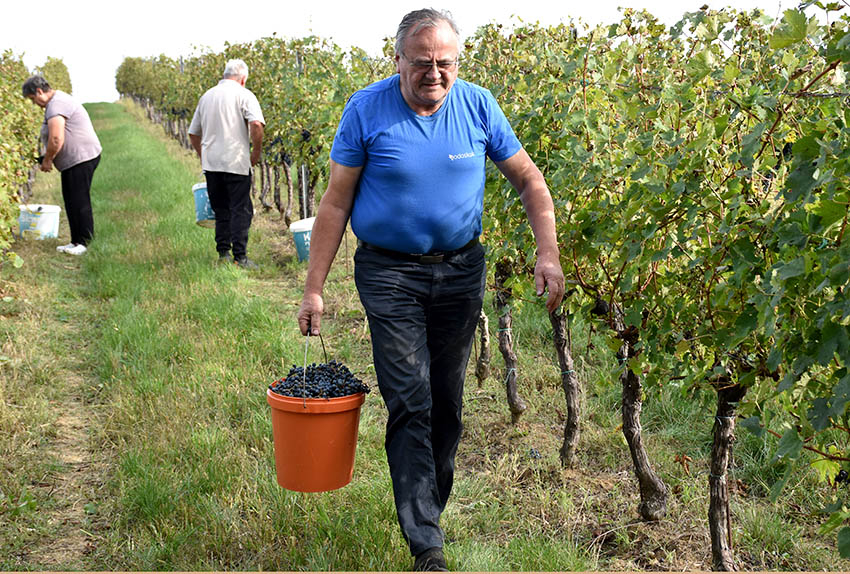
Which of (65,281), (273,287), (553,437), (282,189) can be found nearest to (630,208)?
(553,437)

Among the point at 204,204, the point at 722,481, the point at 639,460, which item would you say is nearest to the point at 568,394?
→ the point at 639,460

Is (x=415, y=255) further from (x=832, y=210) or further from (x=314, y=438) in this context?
(x=832, y=210)

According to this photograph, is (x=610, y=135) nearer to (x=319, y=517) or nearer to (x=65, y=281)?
(x=319, y=517)

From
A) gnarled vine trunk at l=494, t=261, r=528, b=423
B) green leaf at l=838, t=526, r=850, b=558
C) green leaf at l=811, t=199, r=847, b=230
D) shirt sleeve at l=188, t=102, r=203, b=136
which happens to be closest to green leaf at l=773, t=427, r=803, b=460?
green leaf at l=838, t=526, r=850, b=558

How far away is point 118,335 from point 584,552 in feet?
11.9

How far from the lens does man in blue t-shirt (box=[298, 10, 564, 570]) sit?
2.67 m

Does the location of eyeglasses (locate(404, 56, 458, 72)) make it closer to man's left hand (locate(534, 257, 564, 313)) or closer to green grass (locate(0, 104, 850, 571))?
man's left hand (locate(534, 257, 564, 313))

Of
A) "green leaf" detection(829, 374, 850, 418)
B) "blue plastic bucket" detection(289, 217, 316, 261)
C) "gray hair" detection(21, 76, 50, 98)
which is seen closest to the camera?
"green leaf" detection(829, 374, 850, 418)

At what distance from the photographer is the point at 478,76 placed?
5402mm

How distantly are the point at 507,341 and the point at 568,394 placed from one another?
0.71 meters

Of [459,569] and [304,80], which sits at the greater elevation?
[304,80]

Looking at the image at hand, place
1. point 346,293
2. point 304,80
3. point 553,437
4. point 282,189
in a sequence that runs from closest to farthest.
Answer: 1. point 553,437
2. point 346,293
3. point 304,80
4. point 282,189

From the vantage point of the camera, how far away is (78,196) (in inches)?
341

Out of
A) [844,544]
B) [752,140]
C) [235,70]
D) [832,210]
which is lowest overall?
[844,544]
